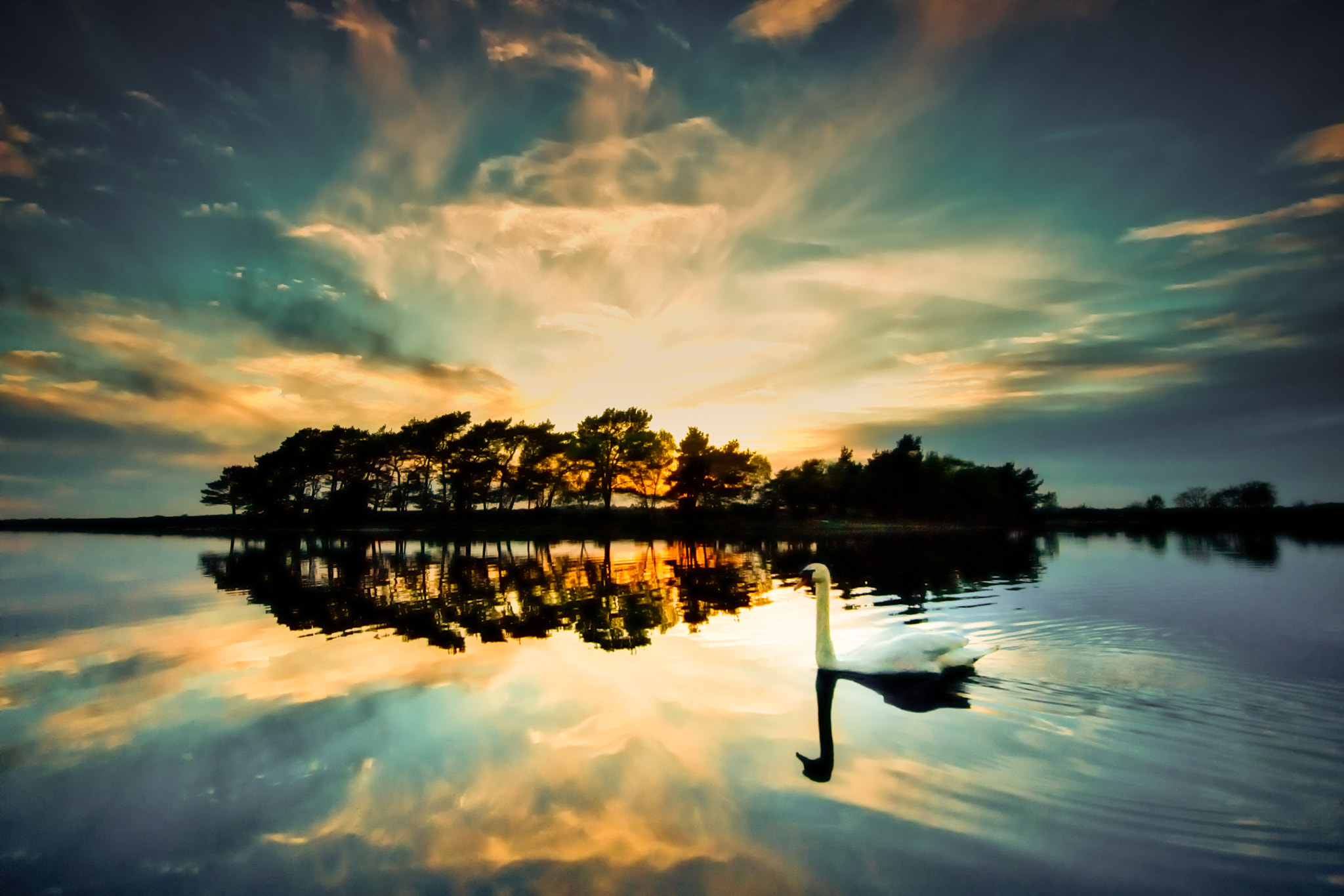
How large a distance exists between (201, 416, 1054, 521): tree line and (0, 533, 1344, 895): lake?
63.2 m

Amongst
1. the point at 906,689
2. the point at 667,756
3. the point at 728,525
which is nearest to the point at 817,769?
the point at 667,756

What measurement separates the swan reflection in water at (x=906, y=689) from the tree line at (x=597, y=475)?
67261 millimetres

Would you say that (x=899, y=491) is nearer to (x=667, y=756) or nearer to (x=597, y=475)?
(x=597, y=475)

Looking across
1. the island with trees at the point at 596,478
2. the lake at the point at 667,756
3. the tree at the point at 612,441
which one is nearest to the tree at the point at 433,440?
the island with trees at the point at 596,478

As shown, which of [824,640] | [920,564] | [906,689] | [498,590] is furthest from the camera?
[920,564]

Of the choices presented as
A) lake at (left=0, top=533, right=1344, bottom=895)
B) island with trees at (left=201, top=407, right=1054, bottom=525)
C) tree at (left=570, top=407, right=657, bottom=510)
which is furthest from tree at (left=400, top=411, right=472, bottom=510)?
lake at (left=0, top=533, right=1344, bottom=895)

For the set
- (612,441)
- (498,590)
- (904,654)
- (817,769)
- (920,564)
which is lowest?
(817,769)

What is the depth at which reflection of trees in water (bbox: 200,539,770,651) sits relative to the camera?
12938 millimetres

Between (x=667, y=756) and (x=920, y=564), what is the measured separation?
23.8 m

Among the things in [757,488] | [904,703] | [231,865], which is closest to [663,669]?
[904,703]

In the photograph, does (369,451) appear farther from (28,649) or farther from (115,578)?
(28,649)

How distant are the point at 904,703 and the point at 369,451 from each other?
3835 inches

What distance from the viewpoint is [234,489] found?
109m

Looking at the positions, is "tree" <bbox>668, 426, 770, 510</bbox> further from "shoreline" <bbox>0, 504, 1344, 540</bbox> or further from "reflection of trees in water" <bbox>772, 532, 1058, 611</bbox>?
"reflection of trees in water" <bbox>772, 532, 1058, 611</bbox>
